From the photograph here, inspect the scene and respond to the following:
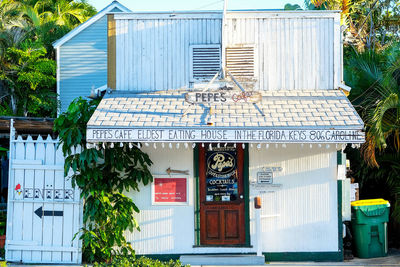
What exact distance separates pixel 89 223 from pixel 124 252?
0.83 m

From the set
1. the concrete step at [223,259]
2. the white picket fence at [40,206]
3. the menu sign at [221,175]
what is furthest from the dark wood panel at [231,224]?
the white picket fence at [40,206]

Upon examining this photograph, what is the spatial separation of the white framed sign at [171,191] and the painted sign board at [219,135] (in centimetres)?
143

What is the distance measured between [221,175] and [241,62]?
2203mm

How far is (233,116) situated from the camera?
362 inches

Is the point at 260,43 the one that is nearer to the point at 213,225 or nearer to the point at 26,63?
the point at 213,225

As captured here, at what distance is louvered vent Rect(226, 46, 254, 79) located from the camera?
397 inches

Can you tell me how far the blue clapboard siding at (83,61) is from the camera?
1878cm

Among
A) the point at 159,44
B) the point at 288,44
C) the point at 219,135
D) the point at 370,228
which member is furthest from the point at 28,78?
the point at 370,228

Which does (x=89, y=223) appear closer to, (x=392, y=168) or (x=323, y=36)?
(x=323, y=36)

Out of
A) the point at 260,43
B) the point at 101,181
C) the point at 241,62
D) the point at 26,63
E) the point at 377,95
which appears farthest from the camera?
the point at 26,63

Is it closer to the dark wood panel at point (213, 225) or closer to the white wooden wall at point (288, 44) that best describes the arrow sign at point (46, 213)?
the dark wood panel at point (213, 225)

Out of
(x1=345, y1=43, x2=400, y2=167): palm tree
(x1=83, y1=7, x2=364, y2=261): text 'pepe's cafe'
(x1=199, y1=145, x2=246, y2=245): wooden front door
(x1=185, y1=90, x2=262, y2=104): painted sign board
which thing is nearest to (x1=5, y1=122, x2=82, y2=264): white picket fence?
(x1=83, y1=7, x2=364, y2=261): text 'pepe's cafe'

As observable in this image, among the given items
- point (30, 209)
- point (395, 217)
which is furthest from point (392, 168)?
point (30, 209)

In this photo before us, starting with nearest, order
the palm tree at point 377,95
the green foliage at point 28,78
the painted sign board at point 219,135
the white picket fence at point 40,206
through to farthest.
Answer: the painted sign board at point 219,135 < the white picket fence at point 40,206 < the palm tree at point 377,95 < the green foliage at point 28,78
